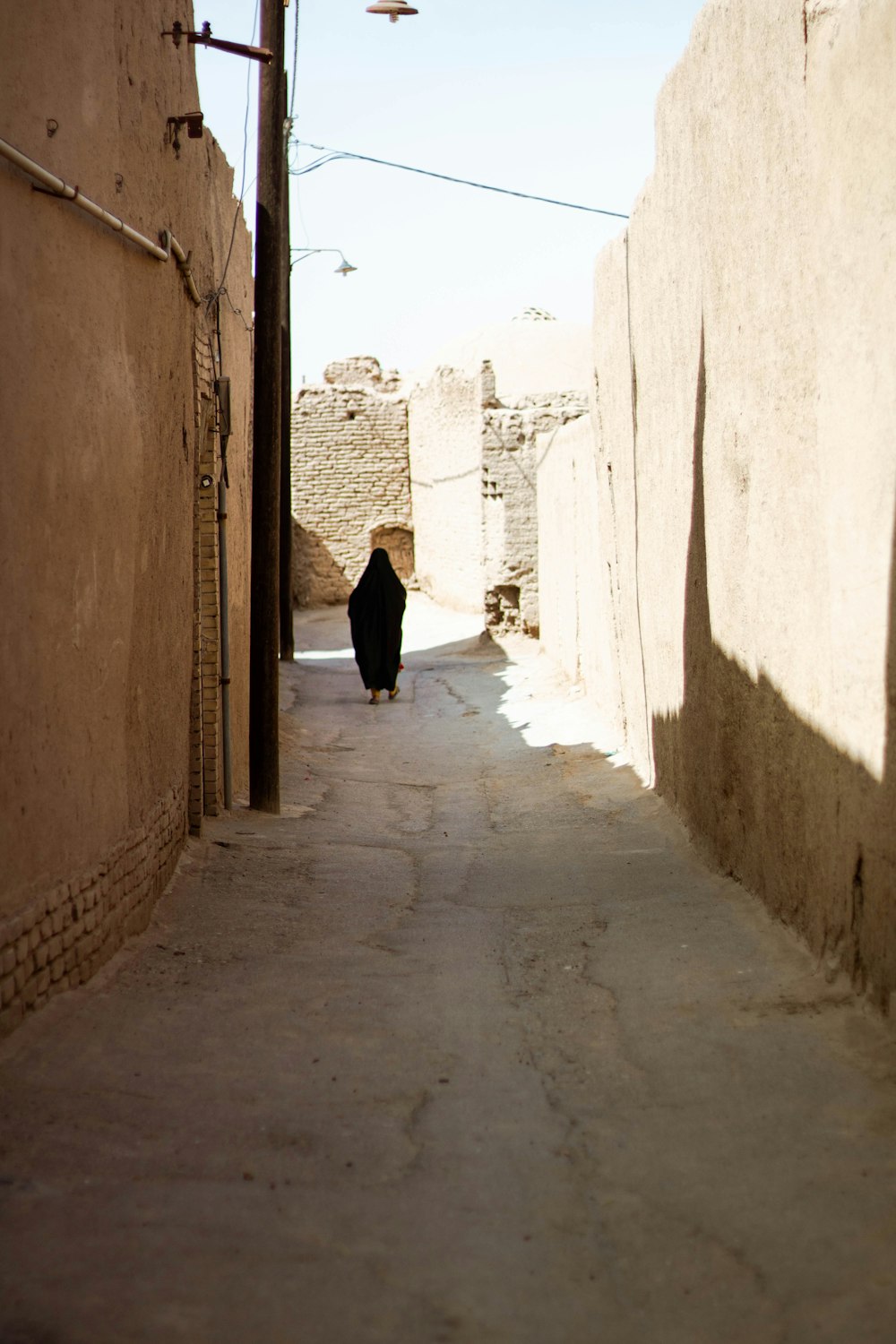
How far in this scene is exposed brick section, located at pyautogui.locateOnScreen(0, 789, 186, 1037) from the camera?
3.30m

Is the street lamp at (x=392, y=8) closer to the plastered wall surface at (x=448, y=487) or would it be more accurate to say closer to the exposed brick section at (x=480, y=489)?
the exposed brick section at (x=480, y=489)

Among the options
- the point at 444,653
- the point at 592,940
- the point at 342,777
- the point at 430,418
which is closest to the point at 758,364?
the point at 592,940

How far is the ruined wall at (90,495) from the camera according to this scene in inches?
131

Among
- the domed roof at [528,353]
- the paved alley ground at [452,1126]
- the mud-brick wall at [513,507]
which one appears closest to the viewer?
the paved alley ground at [452,1126]

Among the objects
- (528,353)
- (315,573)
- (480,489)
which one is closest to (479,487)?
(480,489)

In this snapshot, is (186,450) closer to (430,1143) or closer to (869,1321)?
(430,1143)

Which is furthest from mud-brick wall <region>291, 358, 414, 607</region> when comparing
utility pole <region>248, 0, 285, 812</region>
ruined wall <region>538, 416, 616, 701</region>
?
utility pole <region>248, 0, 285, 812</region>

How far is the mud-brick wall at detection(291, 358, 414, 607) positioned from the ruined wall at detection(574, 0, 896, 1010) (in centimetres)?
1716

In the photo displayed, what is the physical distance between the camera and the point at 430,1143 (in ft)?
9.59

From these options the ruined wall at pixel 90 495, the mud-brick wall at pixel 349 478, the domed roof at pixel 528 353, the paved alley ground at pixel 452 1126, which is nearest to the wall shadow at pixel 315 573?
the mud-brick wall at pixel 349 478

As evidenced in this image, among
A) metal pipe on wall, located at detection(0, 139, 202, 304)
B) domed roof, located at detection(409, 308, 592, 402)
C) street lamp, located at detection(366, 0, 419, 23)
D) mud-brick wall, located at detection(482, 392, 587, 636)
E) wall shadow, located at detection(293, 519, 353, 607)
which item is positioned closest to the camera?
metal pipe on wall, located at detection(0, 139, 202, 304)

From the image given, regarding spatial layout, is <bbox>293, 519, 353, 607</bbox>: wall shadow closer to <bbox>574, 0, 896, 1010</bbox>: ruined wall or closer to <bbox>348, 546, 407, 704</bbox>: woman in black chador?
<bbox>348, 546, 407, 704</bbox>: woman in black chador

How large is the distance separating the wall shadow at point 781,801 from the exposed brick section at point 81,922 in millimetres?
2123

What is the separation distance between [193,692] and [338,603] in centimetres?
1707
